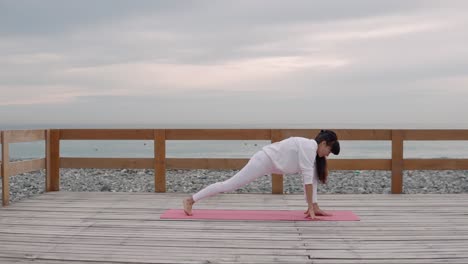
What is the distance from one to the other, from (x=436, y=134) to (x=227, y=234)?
4.30m

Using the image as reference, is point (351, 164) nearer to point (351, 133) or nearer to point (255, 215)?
point (351, 133)

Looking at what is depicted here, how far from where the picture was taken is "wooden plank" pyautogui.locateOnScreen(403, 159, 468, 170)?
8383mm

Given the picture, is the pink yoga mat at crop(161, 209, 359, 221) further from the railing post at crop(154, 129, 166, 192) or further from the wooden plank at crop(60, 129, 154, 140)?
the wooden plank at crop(60, 129, 154, 140)

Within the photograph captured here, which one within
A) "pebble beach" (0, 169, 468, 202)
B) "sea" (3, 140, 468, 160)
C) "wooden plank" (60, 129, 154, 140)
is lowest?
"sea" (3, 140, 468, 160)

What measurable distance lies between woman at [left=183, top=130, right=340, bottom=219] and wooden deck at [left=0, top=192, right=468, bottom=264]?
392 mm

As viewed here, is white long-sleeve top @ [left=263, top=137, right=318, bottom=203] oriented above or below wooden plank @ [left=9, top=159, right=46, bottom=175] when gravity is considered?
above

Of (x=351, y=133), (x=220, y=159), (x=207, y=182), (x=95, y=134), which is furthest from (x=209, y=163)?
(x=207, y=182)

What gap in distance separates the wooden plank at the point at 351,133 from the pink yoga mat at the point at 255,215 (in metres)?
1.69

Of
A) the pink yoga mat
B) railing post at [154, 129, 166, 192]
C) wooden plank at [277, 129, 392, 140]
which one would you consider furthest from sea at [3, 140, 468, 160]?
the pink yoga mat

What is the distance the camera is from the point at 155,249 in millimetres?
4934

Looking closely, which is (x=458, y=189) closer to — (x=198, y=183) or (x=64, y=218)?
(x=198, y=183)

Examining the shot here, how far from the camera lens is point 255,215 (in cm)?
655

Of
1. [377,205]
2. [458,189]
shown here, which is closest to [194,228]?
[377,205]

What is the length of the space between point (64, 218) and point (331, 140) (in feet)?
9.82
